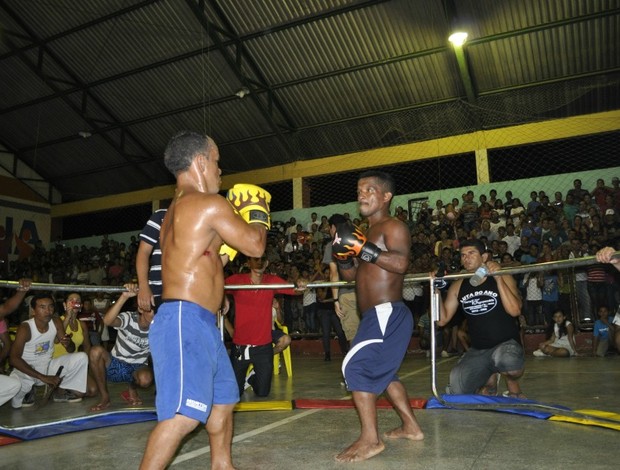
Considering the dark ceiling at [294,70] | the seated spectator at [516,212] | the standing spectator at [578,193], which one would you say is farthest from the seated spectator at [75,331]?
the standing spectator at [578,193]

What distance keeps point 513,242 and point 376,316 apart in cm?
751

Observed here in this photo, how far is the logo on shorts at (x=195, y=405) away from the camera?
2137 mm

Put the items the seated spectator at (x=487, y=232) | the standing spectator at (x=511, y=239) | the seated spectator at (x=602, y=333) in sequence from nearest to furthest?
the seated spectator at (x=602, y=333)
the standing spectator at (x=511, y=239)
the seated spectator at (x=487, y=232)

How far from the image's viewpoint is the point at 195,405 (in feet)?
7.05

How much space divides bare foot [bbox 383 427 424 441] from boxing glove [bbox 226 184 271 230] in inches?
63.9

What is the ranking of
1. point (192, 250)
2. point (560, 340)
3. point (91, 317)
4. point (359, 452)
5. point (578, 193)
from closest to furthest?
point (192, 250)
point (359, 452)
point (560, 340)
point (91, 317)
point (578, 193)

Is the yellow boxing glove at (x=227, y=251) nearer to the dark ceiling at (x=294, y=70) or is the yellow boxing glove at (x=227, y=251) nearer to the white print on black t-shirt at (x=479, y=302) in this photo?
the white print on black t-shirt at (x=479, y=302)

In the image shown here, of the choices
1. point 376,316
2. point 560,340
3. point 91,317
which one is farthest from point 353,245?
point 91,317

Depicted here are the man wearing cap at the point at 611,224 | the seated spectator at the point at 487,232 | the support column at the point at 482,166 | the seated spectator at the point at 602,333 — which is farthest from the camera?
the support column at the point at 482,166

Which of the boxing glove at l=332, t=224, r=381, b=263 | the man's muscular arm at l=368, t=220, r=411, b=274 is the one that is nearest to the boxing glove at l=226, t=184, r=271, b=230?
the boxing glove at l=332, t=224, r=381, b=263

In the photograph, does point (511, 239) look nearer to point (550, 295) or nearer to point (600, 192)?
point (550, 295)

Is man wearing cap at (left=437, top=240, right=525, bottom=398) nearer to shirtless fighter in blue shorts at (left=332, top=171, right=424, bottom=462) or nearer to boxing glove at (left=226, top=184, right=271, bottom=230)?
shirtless fighter in blue shorts at (left=332, top=171, right=424, bottom=462)

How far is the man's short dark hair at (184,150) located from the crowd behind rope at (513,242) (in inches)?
196

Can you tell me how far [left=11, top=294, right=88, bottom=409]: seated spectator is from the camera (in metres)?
5.21
